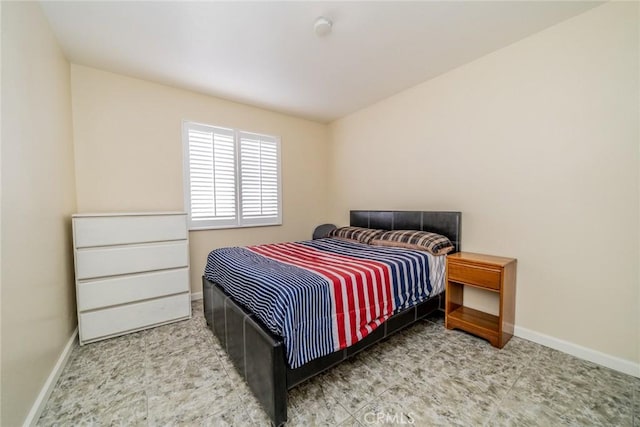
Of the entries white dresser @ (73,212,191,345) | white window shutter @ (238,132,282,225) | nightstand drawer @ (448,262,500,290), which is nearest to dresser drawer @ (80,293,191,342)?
white dresser @ (73,212,191,345)

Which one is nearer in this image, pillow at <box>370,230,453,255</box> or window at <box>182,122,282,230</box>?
pillow at <box>370,230,453,255</box>

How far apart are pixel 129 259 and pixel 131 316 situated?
544 millimetres

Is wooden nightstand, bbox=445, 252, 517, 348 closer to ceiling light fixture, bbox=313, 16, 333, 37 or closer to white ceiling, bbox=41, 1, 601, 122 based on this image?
white ceiling, bbox=41, 1, 601, 122

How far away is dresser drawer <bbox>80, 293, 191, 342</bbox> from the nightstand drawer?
2.70 metres

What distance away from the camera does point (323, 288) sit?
1.48m

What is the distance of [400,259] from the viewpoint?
2053mm

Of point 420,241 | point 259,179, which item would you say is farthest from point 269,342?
point 259,179

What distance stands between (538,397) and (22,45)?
3.79 m

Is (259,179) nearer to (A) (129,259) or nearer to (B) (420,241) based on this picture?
(A) (129,259)

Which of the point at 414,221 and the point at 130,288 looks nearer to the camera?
the point at 130,288

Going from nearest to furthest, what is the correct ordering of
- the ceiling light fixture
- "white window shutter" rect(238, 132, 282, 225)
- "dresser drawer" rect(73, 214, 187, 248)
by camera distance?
the ceiling light fixture → "dresser drawer" rect(73, 214, 187, 248) → "white window shutter" rect(238, 132, 282, 225)

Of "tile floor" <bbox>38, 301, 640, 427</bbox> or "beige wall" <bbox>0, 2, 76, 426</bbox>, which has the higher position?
"beige wall" <bbox>0, 2, 76, 426</bbox>

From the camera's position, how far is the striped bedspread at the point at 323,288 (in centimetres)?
135

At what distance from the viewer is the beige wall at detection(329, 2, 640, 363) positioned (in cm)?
168
